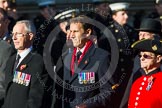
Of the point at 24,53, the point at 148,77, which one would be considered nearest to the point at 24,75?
the point at 24,53

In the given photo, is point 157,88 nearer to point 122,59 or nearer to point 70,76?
point 70,76

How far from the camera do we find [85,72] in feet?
24.4

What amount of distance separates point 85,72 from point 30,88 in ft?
2.24

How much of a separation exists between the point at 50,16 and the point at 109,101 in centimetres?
378

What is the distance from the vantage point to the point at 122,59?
9.35 m

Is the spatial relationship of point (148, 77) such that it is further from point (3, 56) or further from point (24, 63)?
point (3, 56)

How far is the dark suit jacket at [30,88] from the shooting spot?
7555 mm

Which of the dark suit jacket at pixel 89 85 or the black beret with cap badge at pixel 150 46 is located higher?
the black beret with cap badge at pixel 150 46

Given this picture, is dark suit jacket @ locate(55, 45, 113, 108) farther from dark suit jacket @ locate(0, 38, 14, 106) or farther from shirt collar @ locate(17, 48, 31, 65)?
dark suit jacket @ locate(0, 38, 14, 106)

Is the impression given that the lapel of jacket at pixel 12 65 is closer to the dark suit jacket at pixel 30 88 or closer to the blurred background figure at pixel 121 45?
the dark suit jacket at pixel 30 88

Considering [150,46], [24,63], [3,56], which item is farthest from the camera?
[3,56]

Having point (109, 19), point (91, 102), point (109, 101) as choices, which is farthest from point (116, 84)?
point (109, 19)

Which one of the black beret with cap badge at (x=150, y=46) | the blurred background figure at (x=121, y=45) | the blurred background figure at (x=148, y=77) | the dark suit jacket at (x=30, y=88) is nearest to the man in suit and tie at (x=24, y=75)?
the dark suit jacket at (x=30, y=88)

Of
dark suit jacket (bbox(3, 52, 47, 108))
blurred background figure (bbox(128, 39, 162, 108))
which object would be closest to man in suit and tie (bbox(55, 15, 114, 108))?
dark suit jacket (bbox(3, 52, 47, 108))
